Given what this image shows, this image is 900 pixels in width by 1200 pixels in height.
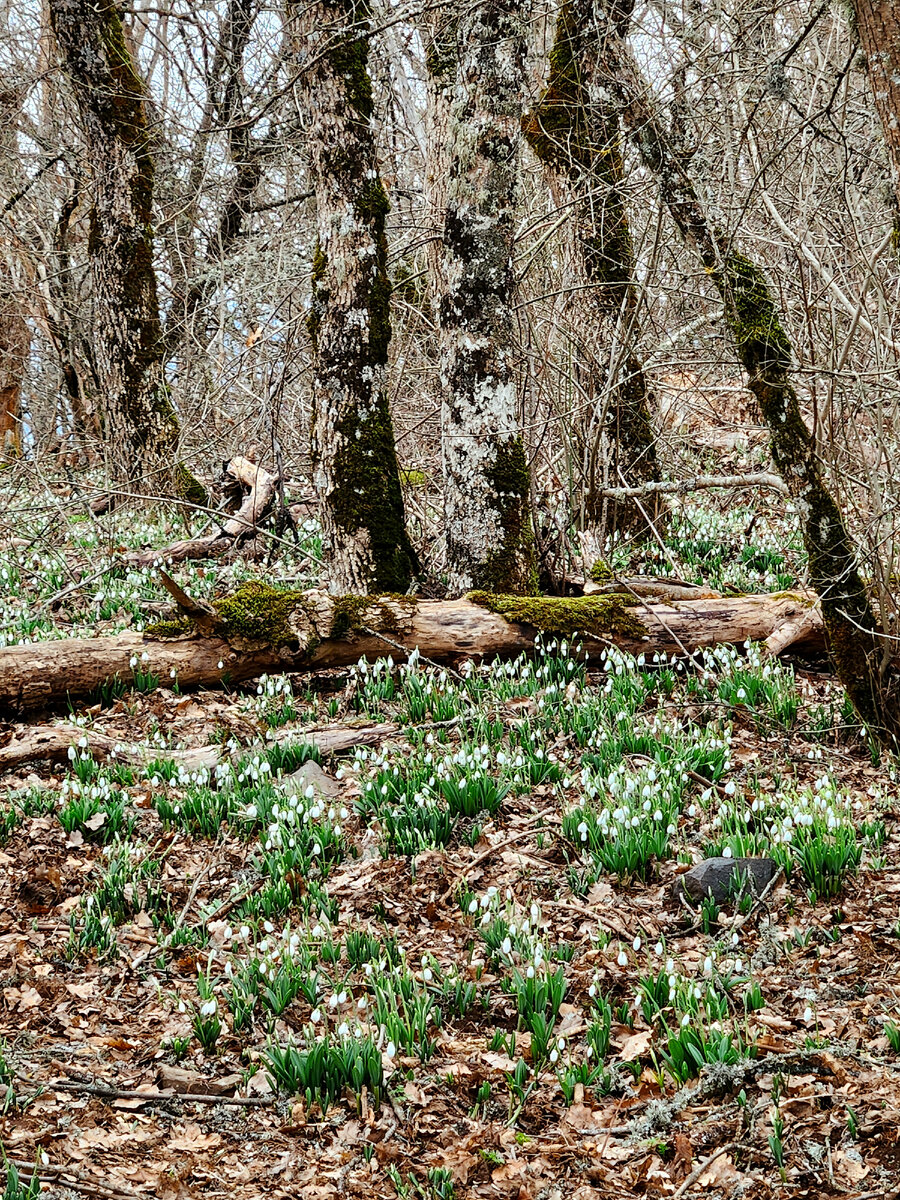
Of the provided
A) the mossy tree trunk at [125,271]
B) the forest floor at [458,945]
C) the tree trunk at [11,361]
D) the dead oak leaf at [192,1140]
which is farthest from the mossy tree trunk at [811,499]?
the tree trunk at [11,361]

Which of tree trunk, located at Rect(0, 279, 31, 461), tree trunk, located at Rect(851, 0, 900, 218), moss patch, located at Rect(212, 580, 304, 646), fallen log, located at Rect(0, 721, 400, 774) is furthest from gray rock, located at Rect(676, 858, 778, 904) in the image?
tree trunk, located at Rect(0, 279, 31, 461)

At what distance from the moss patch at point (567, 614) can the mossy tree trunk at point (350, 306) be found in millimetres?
896

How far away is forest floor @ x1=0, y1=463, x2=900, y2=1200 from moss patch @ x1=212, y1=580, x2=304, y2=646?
1.11 ft

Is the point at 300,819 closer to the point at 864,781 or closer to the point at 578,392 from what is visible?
the point at 864,781

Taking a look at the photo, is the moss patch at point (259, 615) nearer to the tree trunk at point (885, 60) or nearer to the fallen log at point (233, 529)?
the fallen log at point (233, 529)

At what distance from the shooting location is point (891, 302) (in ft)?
18.9

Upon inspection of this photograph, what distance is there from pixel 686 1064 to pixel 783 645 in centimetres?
358

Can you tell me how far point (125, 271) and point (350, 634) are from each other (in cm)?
613

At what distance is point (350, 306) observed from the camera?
6.70 m

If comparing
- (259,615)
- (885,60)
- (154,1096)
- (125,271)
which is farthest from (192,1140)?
(125,271)

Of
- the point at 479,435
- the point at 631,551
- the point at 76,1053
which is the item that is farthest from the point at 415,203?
the point at 76,1053

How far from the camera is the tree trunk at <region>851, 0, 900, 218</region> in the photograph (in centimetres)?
313

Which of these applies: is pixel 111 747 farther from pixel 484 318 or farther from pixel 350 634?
pixel 484 318

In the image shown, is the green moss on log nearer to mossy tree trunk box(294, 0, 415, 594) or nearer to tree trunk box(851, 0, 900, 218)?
mossy tree trunk box(294, 0, 415, 594)
